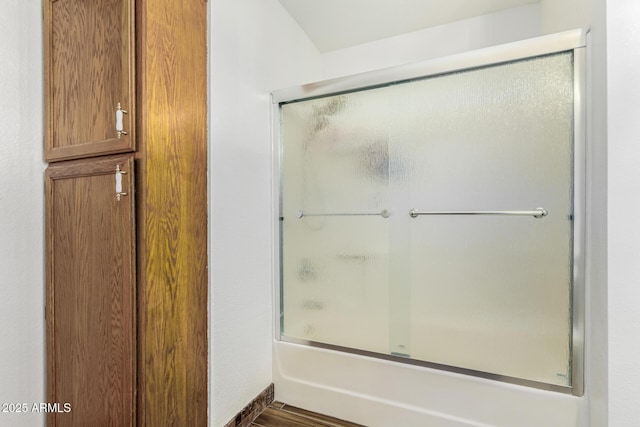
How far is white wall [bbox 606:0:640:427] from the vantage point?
3.21 feet

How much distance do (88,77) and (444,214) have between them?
1.42 meters

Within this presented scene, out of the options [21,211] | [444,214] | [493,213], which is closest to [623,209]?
[493,213]

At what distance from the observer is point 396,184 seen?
1422 mm

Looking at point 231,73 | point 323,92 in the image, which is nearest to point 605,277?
point 323,92

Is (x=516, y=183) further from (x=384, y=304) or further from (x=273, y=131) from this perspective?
(x=273, y=131)

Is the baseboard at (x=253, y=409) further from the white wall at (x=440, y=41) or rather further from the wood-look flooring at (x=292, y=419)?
the white wall at (x=440, y=41)

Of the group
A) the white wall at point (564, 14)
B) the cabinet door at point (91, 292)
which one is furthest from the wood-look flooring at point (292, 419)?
the white wall at point (564, 14)

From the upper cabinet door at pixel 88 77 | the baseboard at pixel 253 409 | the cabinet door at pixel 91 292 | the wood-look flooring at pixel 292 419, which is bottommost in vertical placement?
the wood-look flooring at pixel 292 419

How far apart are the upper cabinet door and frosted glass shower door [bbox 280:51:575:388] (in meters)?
0.79

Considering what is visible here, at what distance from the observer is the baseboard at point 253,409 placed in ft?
4.46

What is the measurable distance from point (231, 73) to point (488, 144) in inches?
44.0

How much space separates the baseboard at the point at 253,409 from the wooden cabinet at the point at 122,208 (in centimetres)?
23

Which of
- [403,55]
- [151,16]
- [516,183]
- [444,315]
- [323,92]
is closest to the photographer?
[151,16]

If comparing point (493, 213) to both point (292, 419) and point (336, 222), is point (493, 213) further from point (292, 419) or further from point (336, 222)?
point (292, 419)
